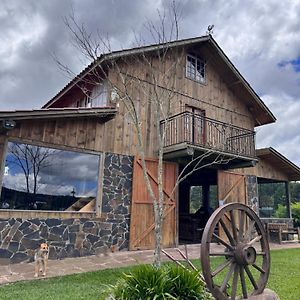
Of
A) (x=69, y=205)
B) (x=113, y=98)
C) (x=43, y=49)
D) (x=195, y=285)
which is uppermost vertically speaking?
(x=43, y=49)

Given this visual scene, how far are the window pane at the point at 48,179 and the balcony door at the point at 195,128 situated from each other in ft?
12.1

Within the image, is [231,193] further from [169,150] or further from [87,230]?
[87,230]

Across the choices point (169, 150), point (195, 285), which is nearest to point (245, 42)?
point (169, 150)

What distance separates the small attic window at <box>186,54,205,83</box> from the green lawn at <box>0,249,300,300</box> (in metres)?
7.95

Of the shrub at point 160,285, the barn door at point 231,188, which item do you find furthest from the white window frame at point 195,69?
the shrub at point 160,285

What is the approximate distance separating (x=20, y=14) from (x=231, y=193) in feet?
33.4

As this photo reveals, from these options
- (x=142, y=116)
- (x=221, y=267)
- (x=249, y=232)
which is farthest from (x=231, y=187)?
(x=221, y=267)

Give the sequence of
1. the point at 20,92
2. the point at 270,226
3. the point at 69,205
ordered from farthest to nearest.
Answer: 1. the point at 20,92
2. the point at 270,226
3. the point at 69,205

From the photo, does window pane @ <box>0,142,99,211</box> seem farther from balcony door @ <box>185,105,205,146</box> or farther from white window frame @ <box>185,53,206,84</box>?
white window frame @ <box>185,53,206,84</box>

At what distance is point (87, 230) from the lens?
8.46 metres

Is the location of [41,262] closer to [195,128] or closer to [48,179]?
[48,179]

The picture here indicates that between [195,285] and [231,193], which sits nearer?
[195,285]

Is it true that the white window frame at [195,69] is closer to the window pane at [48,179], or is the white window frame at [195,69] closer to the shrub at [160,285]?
the window pane at [48,179]

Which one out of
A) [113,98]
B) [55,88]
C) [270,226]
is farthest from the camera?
[270,226]
